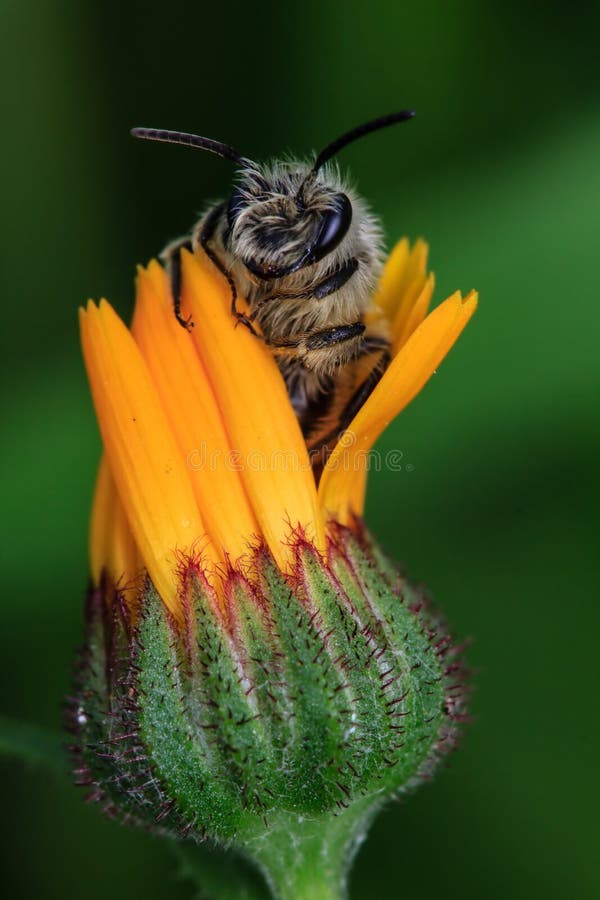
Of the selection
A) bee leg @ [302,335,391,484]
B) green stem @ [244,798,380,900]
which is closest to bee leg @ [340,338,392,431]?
bee leg @ [302,335,391,484]

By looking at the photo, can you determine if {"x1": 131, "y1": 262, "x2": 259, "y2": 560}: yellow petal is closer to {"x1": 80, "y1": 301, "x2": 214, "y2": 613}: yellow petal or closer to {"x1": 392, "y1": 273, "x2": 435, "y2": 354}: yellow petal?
{"x1": 80, "y1": 301, "x2": 214, "y2": 613}: yellow petal

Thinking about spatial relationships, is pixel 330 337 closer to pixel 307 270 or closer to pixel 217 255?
pixel 307 270

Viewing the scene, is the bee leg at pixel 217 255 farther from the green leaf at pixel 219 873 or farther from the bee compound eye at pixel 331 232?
the green leaf at pixel 219 873

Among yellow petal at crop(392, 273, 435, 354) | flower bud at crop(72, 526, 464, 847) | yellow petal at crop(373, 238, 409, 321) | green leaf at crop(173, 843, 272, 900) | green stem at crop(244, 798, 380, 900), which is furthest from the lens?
yellow petal at crop(373, 238, 409, 321)

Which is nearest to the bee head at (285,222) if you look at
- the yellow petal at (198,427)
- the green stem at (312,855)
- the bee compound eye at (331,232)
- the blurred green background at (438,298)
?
the bee compound eye at (331,232)

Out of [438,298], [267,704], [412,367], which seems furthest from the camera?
[438,298]

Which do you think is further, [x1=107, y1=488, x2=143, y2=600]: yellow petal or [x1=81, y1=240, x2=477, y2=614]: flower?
[x1=107, y1=488, x2=143, y2=600]: yellow petal

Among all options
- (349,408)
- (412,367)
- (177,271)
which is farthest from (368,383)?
(177,271)
